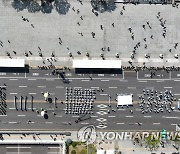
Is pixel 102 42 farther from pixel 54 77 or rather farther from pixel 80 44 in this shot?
pixel 54 77

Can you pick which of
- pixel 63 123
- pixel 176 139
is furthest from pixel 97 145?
pixel 176 139

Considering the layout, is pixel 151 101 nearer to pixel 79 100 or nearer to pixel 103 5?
pixel 79 100

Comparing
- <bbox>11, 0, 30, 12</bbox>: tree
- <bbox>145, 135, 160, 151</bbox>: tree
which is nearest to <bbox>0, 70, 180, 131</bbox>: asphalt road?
<bbox>145, 135, 160, 151</bbox>: tree

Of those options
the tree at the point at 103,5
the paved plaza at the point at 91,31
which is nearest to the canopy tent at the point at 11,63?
the paved plaza at the point at 91,31

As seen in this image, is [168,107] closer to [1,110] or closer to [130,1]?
[130,1]

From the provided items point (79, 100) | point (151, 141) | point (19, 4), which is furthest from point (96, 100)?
point (19, 4)

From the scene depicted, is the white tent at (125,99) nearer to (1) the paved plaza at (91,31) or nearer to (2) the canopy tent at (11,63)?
(1) the paved plaza at (91,31)

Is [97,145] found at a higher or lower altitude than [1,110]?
lower

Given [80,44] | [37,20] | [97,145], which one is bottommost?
[97,145]
